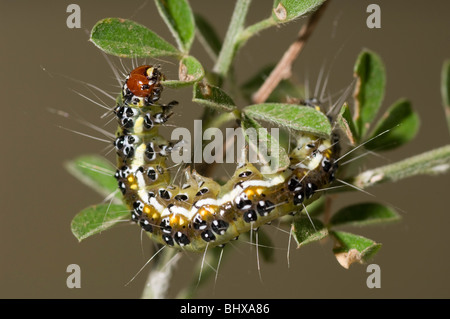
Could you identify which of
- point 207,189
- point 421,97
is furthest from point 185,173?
point 421,97

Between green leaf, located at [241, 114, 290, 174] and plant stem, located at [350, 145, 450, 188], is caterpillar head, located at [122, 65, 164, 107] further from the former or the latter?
plant stem, located at [350, 145, 450, 188]

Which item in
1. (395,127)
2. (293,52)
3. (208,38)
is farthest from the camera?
(208,38)

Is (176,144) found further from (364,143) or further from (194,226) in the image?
(364,143)

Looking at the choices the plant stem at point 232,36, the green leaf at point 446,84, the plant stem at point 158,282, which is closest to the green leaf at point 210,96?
Answer: the plant stem at point 232,36

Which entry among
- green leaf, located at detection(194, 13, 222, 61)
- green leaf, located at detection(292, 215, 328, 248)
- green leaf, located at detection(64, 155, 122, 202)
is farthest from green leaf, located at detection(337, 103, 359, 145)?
green leaf, located at detection(64, 155, 122, 202)

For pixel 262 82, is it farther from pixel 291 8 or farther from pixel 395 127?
pixel 291 8

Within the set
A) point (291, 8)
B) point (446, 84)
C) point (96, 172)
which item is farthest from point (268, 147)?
point (446, 84)
